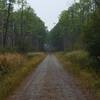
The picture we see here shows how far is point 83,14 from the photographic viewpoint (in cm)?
8288

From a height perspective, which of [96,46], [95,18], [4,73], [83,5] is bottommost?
[4,73]

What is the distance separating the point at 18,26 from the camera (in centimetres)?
10288

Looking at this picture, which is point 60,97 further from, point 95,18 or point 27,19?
point 27,19

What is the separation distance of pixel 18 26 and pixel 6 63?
72083 mm

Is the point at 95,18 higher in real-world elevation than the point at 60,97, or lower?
higher

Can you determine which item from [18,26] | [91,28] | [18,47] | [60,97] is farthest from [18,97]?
[18,26]

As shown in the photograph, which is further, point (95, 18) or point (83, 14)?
point (83, 14)

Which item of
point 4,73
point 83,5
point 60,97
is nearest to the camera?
point 60,97

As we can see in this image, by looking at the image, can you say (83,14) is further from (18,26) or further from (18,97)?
(18,97)

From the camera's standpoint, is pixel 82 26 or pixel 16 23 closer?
pixel 82 26

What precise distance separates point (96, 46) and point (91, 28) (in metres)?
1.76

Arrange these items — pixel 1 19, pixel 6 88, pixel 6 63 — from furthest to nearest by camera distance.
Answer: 1. pixel 1 19
2. pixel 6 63
3. pixel 6 88

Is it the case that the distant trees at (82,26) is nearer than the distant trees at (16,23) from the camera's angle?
Yes

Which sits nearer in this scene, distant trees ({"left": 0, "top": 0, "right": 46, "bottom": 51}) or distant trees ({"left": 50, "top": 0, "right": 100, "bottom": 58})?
distant trees ({"left": 50, "top": 0, "right": 100, "bottom": 58})
